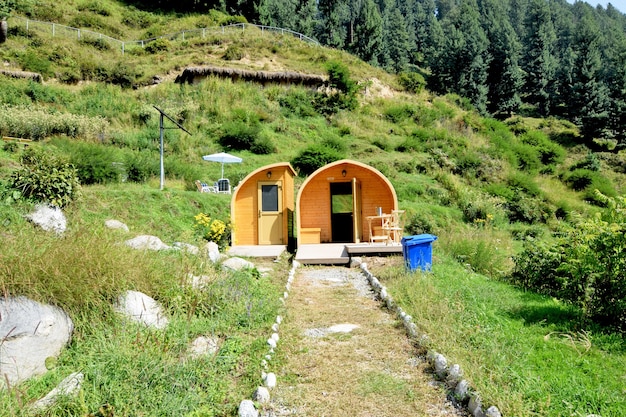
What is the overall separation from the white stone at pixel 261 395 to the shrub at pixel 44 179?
6740mm

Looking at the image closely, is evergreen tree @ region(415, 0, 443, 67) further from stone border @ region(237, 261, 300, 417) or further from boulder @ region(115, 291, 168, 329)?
boulder @ region(115, 291, 168, 329)

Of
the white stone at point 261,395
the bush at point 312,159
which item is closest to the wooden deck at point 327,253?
the white stone at point 261,395

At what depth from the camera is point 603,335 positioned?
4.49 meters

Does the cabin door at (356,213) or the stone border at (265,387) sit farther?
the cabin door at (356,213)

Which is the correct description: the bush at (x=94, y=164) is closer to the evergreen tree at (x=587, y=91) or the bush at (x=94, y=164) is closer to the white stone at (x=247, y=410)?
the white stone at (x=247, y=410)

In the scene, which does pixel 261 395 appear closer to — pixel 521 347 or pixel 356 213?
pixel 521 347

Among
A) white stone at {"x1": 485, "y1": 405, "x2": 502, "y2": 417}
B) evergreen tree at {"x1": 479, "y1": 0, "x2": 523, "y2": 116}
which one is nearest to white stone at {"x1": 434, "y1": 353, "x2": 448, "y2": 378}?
white stone at {"x1": 485, "y1": 405, "x2": 502, "y2": 417}

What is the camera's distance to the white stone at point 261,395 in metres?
3.31

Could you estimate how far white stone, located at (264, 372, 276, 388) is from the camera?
356 cm

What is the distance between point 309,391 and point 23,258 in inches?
111

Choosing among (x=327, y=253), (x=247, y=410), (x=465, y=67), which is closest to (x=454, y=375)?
(x=247, y=410)

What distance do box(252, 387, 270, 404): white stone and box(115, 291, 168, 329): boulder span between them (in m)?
1.31

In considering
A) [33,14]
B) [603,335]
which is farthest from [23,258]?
[33,14]

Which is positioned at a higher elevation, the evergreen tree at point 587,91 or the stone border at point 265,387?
the evergreen tree at point 587,91
